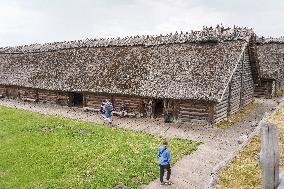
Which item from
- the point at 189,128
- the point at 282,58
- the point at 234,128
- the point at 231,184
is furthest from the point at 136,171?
the point at 282,58

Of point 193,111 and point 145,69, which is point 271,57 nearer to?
point 145,69

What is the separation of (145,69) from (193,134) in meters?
7.16

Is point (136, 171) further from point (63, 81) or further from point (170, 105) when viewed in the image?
point (63, 81)

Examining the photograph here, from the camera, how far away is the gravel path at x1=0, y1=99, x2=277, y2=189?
13992mm

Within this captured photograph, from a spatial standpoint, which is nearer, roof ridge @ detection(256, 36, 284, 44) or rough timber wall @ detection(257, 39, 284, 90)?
rough timber wall @ detection(257, 39, 284, 90)

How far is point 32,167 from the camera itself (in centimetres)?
1532

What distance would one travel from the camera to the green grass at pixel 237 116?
22.7m

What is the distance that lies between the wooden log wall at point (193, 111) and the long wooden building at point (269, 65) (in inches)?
522

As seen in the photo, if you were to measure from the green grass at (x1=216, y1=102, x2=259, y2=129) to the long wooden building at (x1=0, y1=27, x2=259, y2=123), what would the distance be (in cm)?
36

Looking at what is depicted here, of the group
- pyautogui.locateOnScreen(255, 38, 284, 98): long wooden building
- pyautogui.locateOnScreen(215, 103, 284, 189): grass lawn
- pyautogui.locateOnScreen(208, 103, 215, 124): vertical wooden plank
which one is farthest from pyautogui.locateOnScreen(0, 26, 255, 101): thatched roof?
pyautogui.locateOnScreen(255, 38, 284, 98): long wooden building

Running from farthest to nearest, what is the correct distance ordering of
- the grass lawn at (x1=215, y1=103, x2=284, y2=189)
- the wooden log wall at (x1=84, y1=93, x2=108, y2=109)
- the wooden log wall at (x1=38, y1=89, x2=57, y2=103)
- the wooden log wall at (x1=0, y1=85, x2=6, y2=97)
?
the wooden log wall at (x1=0, y1=85, x2=6, y2=97) → the wooden log wall at (x1=38, y1=89, x2=57, y2=103) → the wooden log wall at (x1=84, y1=93, x2=108, y2=109) → the grass lawn at (x1=215, y1=103, x2=284, y2=189)

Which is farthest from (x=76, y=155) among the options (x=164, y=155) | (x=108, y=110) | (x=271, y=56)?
(x=271, y=56)

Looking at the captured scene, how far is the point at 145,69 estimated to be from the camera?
85.1ft

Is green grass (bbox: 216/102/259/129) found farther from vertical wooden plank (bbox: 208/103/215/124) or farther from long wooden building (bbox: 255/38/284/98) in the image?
long wooden building (bbox: 255/38/284/98)
